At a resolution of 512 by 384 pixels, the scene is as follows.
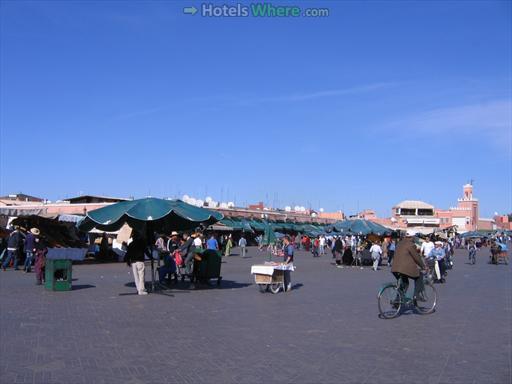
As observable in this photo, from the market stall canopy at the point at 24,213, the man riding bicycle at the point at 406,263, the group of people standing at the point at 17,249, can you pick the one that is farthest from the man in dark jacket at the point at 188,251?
the market stall canopy at the point at 24,213

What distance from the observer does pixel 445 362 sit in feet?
24.5

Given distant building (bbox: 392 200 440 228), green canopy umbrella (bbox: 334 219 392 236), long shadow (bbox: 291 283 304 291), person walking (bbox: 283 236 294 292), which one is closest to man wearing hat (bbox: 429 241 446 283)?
long shadow (bbox: 291 283 304 291)

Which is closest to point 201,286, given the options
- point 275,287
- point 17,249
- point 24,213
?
point 275,287

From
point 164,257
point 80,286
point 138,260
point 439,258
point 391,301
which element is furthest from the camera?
point 439,258

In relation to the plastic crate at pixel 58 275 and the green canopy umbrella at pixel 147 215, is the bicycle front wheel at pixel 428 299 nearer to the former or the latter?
the green canopy umbrella at pixel 147 215

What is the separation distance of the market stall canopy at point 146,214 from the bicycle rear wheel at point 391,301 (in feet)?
18.6

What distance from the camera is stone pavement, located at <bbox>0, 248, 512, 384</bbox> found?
6.69 metres

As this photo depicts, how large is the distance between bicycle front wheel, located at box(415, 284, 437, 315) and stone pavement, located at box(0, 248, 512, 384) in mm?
223

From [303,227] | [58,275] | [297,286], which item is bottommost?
[297,286]

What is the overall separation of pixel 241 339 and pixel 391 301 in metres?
3.88

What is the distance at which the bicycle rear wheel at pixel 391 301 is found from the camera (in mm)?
11203

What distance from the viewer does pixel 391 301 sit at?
37.2ft

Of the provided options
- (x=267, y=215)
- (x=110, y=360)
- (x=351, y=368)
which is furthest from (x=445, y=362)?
(x=267, y=215)

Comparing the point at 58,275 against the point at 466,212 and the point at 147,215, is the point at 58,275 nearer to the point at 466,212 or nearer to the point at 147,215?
the point at 147,215
